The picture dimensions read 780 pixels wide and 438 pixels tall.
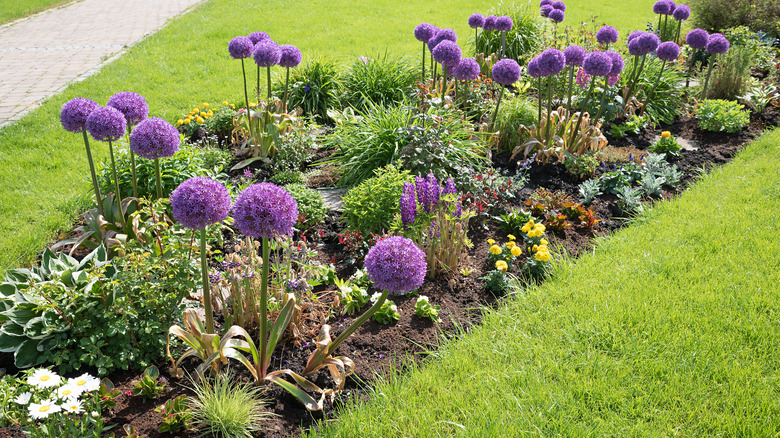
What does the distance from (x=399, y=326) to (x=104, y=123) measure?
224 centimetres

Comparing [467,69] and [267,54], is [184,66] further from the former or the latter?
[467,69]

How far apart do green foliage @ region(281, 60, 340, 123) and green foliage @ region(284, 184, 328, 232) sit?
8.30 ft

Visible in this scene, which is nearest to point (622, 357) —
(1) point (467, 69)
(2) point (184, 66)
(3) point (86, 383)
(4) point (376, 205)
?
(4) point (376, 205)

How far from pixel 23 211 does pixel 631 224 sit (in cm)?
553

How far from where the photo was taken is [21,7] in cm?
1407

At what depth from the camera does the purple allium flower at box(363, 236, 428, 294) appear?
7.88 ft

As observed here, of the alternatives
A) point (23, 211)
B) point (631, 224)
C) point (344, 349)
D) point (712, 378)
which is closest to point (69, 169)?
point (23, 211)

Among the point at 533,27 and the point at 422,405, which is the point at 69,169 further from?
the point at 533,27

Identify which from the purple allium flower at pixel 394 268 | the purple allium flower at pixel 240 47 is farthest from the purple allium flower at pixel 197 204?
the purple allium flower at pixel 240 47

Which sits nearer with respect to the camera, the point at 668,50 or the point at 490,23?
the point at 668,50

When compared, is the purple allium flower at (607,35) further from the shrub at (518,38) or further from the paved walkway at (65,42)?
the paved walkway at (65,42)

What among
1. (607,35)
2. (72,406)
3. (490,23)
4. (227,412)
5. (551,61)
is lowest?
(227,412)

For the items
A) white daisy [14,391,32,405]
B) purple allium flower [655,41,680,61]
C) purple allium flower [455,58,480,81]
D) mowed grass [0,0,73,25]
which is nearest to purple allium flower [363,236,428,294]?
white daisy [14,391,32,405]

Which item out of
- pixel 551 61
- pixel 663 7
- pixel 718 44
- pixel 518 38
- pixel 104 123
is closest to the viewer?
pixel 104 123
